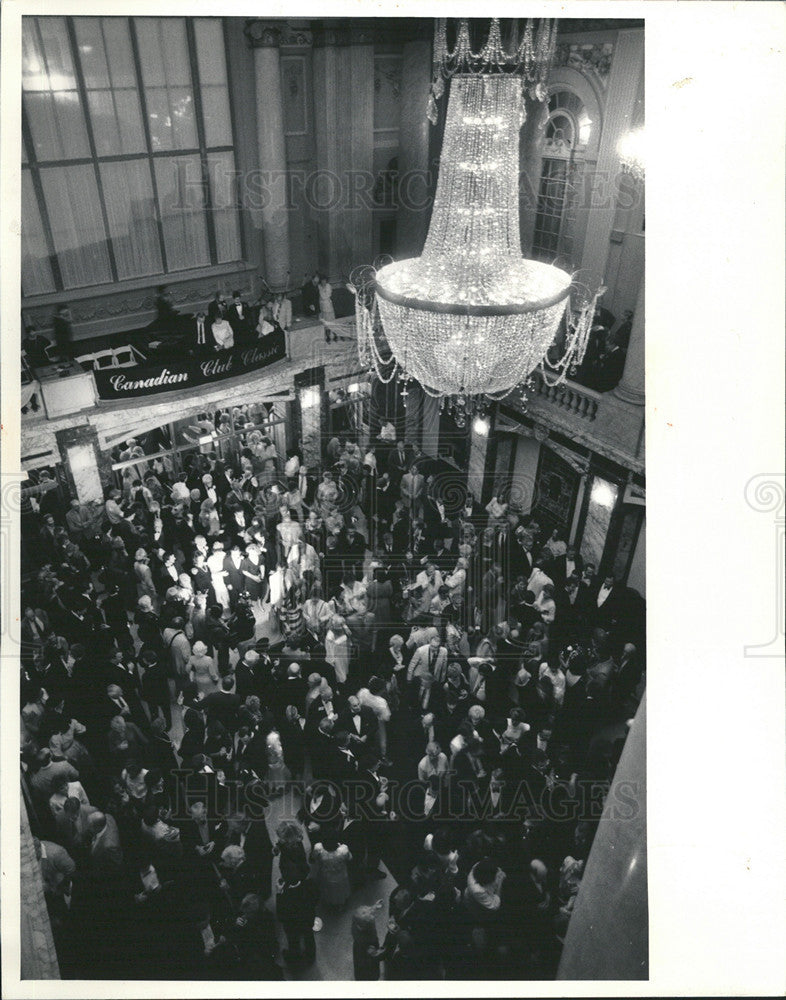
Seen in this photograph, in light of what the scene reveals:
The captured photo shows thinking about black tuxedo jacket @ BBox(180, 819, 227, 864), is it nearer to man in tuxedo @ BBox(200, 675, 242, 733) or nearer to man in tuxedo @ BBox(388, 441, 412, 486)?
man in tuxedo @ BBox(200, 675, 242, 733)

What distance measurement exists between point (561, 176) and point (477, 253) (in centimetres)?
514

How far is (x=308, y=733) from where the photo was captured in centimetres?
526

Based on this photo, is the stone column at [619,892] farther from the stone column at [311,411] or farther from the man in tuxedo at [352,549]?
the stone column at [311,411]

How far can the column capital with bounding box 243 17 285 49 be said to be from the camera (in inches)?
335

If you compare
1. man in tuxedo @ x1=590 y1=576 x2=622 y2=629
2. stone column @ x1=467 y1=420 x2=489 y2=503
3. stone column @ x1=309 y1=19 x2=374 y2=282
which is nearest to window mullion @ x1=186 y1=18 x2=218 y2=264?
stone column @ x1=309 y1=19 x2=374 y2=282

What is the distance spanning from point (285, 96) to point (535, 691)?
310 inches

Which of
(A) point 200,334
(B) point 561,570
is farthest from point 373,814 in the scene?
(A) point 200,334

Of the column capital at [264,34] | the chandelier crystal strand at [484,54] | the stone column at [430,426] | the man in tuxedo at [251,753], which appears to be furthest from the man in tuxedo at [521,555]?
the column capital at [264,34]

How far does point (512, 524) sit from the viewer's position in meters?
8.02

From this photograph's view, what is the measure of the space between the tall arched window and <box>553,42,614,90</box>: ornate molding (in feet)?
1.11

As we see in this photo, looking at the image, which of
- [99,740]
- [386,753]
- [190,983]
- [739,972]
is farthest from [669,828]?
[99,740]

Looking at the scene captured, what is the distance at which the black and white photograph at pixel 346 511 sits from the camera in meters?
3.23

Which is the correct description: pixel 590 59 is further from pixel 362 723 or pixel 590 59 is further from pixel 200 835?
pixel 200 835

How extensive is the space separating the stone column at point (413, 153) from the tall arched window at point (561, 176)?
1549mm
